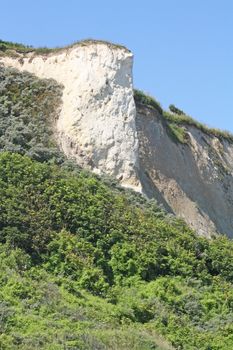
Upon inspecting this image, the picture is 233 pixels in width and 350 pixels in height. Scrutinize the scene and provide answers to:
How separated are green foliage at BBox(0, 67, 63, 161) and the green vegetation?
1.49 meters

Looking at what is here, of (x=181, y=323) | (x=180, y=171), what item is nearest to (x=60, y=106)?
(x=180, y=171)

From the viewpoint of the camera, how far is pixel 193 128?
137ft

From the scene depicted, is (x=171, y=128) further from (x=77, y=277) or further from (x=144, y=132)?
(x=77, y=277)

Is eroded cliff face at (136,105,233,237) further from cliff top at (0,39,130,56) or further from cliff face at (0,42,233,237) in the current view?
cliff top at (0,39,130,56)

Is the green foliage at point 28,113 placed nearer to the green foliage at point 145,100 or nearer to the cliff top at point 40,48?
the cliff top at point 40,48

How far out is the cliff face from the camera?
103ft

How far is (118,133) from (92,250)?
30.4 ft

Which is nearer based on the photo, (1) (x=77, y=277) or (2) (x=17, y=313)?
(2) (x=17, y=313)

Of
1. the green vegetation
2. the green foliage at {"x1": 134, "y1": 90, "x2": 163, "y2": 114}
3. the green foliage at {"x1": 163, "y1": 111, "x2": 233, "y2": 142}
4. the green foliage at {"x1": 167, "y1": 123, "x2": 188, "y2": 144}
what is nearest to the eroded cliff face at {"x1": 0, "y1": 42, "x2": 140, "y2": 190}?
the green foliage at {"x1": 134, "y1": 90, "x2": 163, "y2": 114}

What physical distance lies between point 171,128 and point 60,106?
8386 mm

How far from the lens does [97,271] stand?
73.8 ft

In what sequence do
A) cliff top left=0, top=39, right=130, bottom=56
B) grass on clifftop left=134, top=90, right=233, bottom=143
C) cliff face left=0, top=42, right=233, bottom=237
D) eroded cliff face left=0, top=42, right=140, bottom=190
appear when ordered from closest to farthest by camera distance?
eroded cliff face left=0, top=42, right=140, bottom=190 → cliff face left=0, top=42, right=233, bottom=237 → cliff top left=0, top=39, right=130, bottom=56 → grass on clifftop left=134, top=90, right=233, bottom=143

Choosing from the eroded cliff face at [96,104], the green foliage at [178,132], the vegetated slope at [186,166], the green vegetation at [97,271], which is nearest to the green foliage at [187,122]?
the vegetated slope at [186,166]

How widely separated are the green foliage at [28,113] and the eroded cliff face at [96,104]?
0.56m
